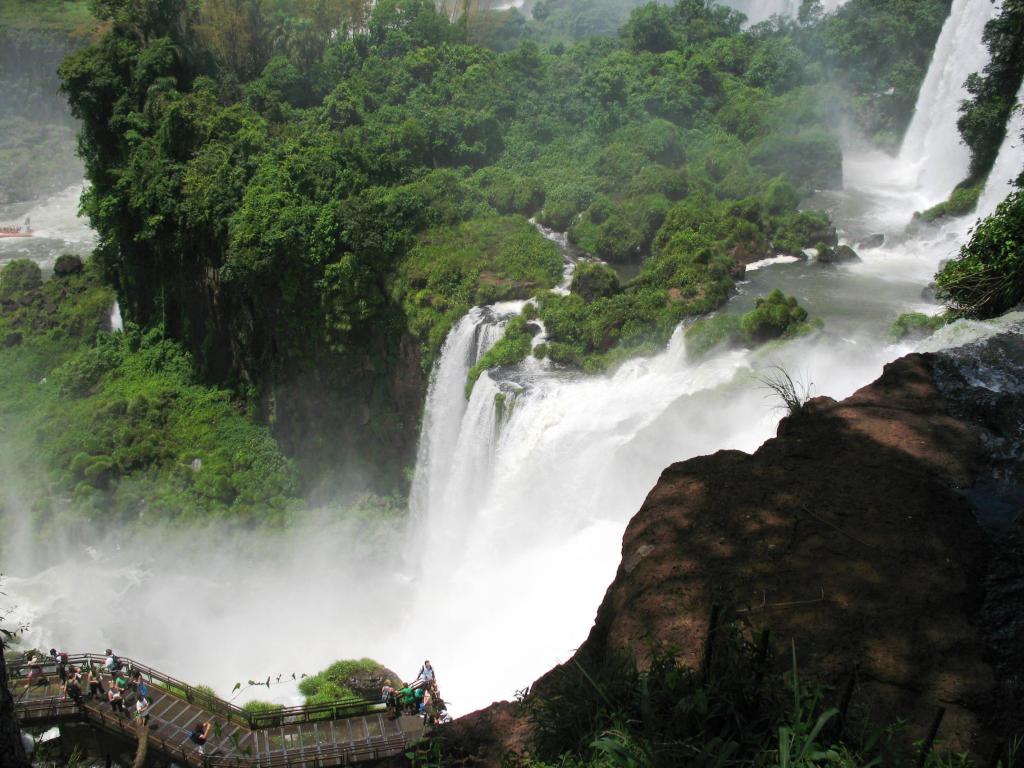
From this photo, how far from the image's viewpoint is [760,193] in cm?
2669

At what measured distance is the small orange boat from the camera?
4088 centimetres

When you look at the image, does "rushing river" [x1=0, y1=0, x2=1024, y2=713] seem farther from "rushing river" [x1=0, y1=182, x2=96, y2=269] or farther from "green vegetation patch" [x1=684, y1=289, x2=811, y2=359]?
"rushing river" [x1=0, y1=182, x2=96, y2=269]

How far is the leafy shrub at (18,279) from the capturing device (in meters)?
32.1

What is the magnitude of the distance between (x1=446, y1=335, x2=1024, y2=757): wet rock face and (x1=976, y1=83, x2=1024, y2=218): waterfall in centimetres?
1604

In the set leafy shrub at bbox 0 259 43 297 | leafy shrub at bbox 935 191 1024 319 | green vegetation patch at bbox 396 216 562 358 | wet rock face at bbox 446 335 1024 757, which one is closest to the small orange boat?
leafy shrub at bbox 0 259 43 297

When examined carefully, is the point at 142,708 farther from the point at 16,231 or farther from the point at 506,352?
the point at 16,231

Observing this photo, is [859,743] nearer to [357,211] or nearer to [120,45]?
[357,211]

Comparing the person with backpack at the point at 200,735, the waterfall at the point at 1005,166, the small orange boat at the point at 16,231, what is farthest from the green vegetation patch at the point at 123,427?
the waterfall at the point at 1005,166

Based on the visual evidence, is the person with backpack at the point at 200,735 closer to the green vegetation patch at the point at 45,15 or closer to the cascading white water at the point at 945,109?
the cascading white water at the point at 945,109

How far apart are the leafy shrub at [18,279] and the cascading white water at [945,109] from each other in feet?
97.3

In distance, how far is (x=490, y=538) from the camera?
1711cm

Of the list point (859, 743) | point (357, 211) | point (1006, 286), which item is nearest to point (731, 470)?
point (859, 743)

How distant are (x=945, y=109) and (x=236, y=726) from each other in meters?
27.8

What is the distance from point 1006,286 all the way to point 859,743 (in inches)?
311
